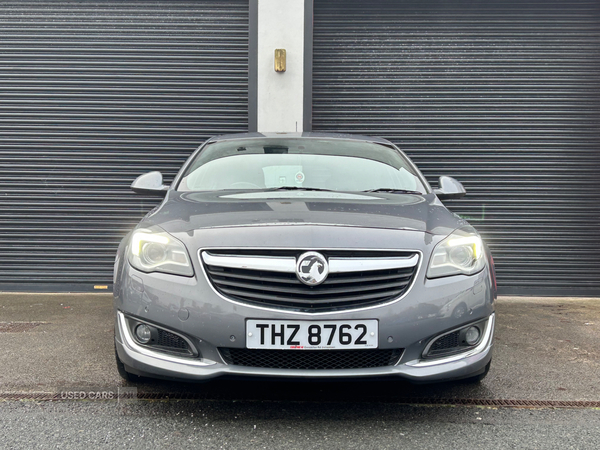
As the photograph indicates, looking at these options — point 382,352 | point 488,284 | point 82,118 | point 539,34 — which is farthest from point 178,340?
point 539,34

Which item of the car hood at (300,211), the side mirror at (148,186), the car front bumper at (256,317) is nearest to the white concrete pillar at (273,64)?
the side mirror at (148,186)

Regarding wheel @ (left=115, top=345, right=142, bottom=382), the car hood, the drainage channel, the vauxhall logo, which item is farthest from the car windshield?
the drainage channel

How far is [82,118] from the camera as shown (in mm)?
6395

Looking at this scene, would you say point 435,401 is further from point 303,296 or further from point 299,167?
point 299,167

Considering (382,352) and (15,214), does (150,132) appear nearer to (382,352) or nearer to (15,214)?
(15,214)

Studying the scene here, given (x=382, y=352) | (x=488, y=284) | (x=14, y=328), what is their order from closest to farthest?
(x=382, y=352) → (x=488, y=284) → (x=14, y=328)

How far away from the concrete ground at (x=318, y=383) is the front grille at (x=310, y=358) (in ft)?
0.50

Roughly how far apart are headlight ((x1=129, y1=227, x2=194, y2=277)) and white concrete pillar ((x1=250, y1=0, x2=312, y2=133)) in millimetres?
3994

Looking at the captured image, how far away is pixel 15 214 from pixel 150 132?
5.72 ft

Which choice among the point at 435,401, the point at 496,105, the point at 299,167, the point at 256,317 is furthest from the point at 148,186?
the point at 496,105

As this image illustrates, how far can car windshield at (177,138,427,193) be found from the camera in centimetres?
338

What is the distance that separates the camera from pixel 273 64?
6.36 metres

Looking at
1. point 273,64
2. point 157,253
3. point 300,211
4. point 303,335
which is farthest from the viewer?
point 273,64

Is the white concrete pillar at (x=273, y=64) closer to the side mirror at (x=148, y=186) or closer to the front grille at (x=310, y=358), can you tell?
the side mirror at (x=148, y=186)
